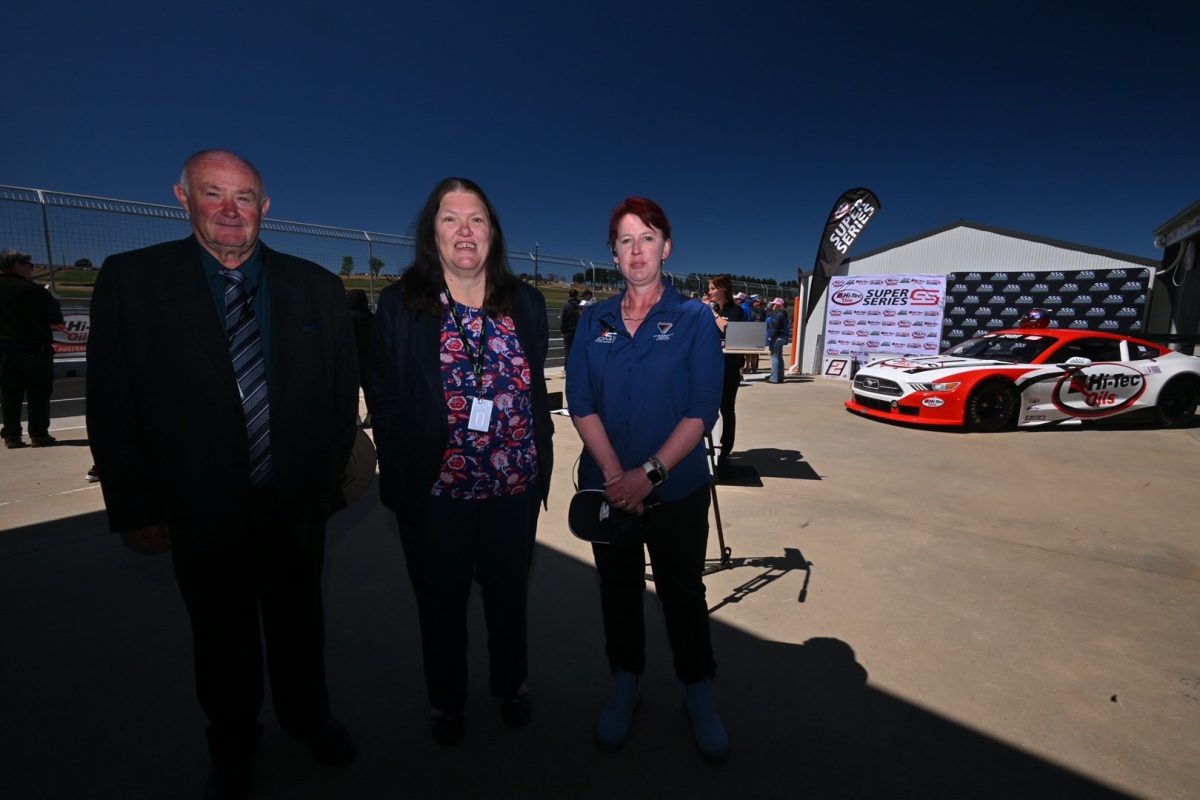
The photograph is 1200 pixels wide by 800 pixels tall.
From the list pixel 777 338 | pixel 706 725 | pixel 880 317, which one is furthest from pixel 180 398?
pixel 880 317

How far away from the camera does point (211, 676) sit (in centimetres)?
177

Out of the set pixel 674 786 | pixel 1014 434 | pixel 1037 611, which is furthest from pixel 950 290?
pixel 674 786

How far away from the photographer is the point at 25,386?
5.73m

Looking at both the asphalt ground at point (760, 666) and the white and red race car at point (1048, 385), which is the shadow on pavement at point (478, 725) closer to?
the asphalt ground at point (760, 666)

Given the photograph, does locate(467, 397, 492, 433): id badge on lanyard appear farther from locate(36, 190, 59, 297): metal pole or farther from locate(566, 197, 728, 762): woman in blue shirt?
locate(36, 190, 59, 297): metal pole

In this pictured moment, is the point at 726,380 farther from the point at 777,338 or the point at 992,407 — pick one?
the point at 777,338

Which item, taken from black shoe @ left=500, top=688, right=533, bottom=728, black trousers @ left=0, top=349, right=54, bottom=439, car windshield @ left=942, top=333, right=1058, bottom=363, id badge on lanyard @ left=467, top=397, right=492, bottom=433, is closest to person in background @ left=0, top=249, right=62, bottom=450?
black trousers @ left=0, top=349, right=54, bottom=439

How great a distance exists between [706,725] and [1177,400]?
9602mm

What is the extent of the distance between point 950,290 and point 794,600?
12.5 meters

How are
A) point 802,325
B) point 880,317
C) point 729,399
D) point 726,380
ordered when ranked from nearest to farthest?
point 726,380
point 729,399
point 880,317
point 802,325

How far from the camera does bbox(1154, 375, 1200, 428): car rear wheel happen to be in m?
7.80

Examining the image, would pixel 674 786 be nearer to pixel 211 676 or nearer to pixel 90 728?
pixel 211 676

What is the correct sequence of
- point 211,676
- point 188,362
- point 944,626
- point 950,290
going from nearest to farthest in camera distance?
point 188,362, point 211,676, point 944,626, point 950,290

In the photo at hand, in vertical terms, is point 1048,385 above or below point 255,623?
above
